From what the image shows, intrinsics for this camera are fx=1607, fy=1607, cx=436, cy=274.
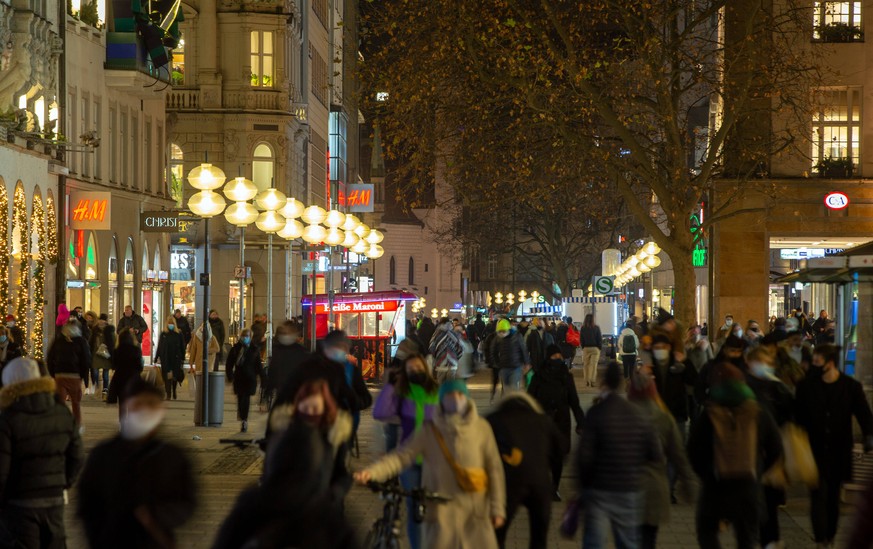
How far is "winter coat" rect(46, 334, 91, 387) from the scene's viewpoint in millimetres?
21625

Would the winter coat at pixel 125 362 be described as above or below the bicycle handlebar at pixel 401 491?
above

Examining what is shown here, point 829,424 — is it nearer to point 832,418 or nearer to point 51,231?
point 832,418

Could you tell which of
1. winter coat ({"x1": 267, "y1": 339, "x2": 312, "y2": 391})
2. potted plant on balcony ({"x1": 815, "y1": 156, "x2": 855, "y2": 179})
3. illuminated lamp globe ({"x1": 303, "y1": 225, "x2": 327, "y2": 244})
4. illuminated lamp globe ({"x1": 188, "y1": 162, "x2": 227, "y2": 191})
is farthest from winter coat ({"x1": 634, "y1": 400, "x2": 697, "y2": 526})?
potted plant on balcony ({"x1": 815, "y1": 156, "x2": 855, "y2": 179})

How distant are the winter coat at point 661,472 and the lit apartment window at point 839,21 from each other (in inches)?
1117

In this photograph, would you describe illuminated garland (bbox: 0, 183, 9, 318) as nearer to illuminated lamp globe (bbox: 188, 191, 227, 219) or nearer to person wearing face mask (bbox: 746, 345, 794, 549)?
illuminated lamp globe (bbox: 188, 191, 227, 219)

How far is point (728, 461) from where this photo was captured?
34.1 ft

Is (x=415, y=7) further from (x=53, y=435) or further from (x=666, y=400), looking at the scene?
(x=53, y=435)

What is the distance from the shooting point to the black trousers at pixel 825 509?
12.9 meters

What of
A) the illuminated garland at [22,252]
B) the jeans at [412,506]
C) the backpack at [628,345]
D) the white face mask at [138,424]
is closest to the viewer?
the white face mask at [138,424]

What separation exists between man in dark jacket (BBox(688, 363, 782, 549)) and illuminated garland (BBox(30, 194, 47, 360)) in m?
25.1

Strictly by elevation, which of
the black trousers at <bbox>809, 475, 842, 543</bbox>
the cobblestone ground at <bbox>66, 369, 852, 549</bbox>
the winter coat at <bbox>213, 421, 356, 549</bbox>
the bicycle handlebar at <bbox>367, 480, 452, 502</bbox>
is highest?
the winter coat at <bbox>213, 421, 356, 549</bbox>

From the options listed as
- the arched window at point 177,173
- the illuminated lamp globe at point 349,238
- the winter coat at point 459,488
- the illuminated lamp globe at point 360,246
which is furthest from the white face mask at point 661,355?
the arched window at point 177,173

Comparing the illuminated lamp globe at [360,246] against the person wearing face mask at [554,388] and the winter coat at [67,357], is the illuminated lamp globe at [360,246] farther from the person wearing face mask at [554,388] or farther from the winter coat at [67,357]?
the person wearing face mask at [554,388]

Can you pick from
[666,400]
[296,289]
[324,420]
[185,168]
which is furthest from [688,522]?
[296,289]
